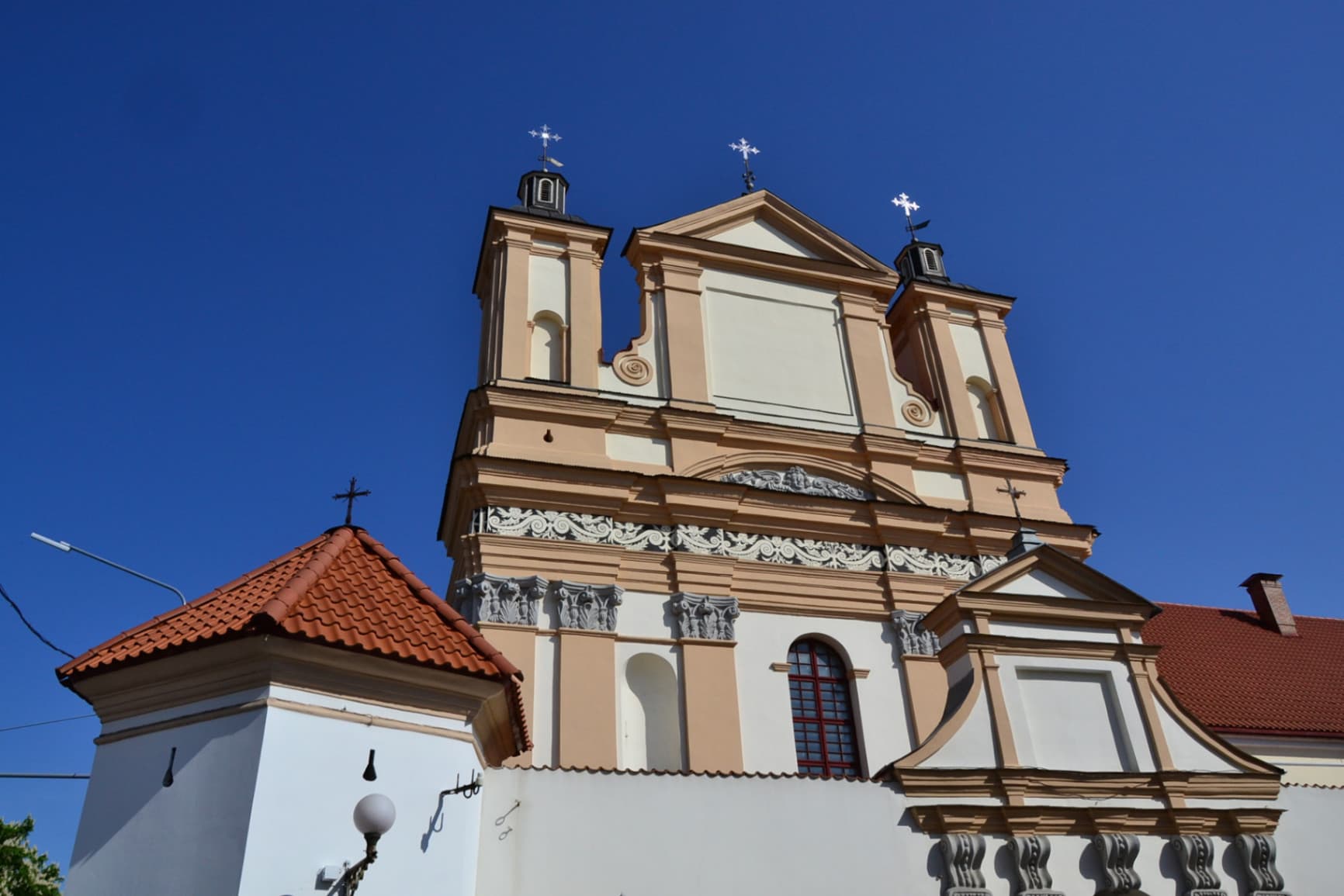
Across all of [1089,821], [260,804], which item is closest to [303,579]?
[260,804]

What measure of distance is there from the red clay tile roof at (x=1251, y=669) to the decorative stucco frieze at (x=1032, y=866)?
29.3 feet

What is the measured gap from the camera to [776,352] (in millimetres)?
19234

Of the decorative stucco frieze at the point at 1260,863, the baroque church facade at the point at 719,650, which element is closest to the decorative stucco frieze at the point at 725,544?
the baroque church facade at the point at 719,650

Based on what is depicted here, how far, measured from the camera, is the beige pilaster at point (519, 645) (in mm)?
14016

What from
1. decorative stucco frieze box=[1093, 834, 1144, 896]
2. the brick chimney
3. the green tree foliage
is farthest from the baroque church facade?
the green tree foliage

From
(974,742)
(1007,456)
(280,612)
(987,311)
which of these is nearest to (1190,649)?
(1007,456)

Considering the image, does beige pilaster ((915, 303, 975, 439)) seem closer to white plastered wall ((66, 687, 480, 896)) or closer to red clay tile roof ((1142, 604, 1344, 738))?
red clay tile roof ((1142, 604, 1344, 738))

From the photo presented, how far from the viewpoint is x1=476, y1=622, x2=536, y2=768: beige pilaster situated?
14.0 meters

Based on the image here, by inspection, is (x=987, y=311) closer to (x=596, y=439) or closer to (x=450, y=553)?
(x=596, y=439)

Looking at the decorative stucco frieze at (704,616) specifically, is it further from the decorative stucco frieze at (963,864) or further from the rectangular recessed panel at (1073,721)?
the decorative stucco frieze at (963,864)

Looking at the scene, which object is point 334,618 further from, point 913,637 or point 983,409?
point 983,409

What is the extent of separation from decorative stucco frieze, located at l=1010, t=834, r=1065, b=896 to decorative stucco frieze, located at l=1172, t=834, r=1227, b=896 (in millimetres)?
1493

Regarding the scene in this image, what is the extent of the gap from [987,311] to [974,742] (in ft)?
40.3

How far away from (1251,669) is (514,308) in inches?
608
